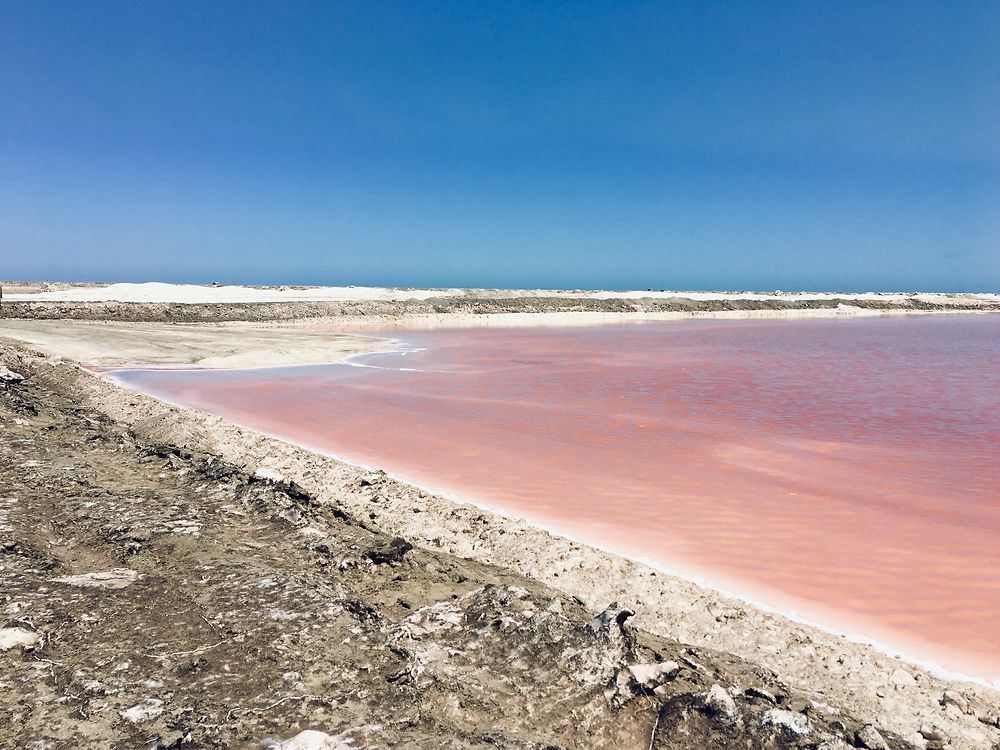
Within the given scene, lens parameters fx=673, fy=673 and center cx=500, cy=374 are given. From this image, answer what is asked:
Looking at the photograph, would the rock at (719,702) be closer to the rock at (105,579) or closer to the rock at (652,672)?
the rock at (652,672)

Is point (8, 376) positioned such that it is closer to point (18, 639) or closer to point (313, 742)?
point (18, 639)

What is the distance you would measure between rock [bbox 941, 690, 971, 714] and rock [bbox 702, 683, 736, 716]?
1230mm

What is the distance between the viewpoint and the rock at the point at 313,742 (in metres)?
2.76

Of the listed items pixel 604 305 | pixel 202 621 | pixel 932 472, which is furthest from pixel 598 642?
pixel 604 305

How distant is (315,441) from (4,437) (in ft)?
11.9

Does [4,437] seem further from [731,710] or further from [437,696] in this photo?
[731,710]

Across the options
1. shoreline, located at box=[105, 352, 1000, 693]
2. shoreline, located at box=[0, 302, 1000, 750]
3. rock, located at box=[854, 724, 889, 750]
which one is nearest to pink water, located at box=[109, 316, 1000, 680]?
shoreline, located at box=[105, 352, 1000, 693]

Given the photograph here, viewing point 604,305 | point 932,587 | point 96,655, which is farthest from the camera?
point 604,305

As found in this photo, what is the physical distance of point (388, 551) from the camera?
5020 millimetres

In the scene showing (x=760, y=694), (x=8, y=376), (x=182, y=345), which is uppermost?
(x=8, y=376)

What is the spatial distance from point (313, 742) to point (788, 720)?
6.85 feet

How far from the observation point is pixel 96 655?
334 centimetres

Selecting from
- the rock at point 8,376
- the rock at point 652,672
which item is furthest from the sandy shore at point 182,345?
the rock at point 652,672

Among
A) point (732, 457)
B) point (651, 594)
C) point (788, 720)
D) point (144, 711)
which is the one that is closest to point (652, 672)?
A: point (788, 720)
